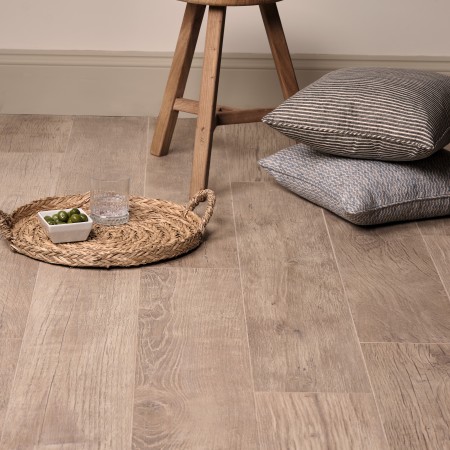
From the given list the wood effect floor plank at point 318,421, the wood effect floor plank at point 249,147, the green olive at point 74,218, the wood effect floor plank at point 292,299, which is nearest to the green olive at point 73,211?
the green olive at point 74,218

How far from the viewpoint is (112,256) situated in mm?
2104

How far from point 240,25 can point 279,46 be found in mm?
389

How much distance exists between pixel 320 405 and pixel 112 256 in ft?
2.18

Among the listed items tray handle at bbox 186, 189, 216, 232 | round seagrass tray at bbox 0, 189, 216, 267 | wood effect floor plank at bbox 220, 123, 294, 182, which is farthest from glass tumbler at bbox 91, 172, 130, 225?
wood effect floor plank at bbox 220, 123, 294, 182

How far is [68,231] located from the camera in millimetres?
2184

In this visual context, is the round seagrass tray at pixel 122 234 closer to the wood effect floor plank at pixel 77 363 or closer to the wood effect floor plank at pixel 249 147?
the wood effect floor plank at pixel 77 363

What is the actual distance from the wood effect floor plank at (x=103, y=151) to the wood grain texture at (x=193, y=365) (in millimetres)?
591

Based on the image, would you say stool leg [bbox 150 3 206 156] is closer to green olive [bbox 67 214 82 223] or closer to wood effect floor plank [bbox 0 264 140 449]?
green olive [bbox 67 214 82 223]

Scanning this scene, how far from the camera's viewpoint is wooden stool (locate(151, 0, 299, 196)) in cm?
254

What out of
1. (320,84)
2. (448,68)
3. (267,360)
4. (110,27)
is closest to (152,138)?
(110,27)

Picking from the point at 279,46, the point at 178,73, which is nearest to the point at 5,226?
the point at 178,73

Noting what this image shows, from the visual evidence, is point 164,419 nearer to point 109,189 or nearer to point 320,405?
Answer: point 320,405

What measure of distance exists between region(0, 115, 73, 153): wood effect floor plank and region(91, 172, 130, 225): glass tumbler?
1.87 feet

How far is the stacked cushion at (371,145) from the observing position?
235 centimetres
